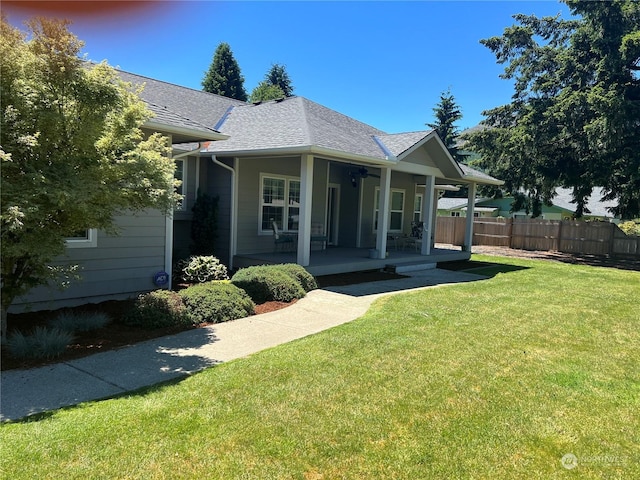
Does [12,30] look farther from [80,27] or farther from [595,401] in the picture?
[595,401]

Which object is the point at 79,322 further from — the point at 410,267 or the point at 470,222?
the point at 470,222

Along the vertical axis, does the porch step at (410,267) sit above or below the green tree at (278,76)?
below

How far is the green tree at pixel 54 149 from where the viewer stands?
438 centimetres

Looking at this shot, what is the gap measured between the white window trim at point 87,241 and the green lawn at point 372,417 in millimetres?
3966

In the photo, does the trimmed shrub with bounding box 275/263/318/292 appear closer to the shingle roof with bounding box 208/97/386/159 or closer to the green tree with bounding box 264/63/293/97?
the shingle roof with bounding box 208/97/386/159

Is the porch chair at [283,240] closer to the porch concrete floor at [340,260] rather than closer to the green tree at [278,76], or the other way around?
the porch concrete floor at [340,260]

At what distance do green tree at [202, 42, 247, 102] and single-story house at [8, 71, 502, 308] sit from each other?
22928mm

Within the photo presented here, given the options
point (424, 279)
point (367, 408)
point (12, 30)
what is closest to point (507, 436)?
point (367, 408)

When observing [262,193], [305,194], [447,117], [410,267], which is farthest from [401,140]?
[447,117]

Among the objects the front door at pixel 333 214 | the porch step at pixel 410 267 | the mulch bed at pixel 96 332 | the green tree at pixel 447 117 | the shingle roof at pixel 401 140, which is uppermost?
the green tree at pixel 447 117

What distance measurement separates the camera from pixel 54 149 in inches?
190

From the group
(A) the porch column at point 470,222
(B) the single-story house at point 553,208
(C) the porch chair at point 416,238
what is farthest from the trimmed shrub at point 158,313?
(B) the single-story house at point 553,208

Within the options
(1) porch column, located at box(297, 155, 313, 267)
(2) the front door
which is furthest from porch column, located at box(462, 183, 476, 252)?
(1) porch column, located at box(297, 155, 313, 267)

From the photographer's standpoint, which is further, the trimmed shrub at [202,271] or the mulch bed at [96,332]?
the trimmed shrub at [202,271]
